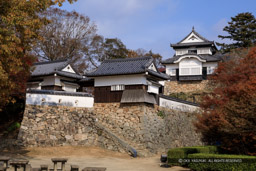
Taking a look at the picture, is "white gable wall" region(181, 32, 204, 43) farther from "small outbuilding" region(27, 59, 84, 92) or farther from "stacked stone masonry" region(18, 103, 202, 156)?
"small outbuilding" region(27, 59, 84, 92)

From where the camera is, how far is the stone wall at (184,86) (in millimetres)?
39375

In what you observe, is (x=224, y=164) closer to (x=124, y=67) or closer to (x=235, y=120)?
(x=235, y=120)

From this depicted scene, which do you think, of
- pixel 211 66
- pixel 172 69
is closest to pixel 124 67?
pixel 172 69

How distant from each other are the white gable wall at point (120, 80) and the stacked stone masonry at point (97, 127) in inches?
67.7

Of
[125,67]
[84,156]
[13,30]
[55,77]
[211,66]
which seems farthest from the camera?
[211,66]

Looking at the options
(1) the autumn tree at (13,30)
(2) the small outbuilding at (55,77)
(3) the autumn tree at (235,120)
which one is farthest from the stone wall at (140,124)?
(1) the autumn tree at (13,30)

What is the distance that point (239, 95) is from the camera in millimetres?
16219

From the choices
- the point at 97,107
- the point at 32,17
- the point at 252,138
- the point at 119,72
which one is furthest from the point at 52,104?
the point at 252,138

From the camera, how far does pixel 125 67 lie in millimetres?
23141

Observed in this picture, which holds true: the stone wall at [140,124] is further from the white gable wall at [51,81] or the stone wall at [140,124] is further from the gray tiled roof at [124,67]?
the white gable wall at [51,81]

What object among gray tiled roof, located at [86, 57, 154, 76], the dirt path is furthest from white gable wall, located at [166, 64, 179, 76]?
the dirt path

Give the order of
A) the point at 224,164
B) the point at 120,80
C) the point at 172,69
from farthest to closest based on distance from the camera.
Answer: the point at 172,69 → the point at 120,80 → the point at 224,164

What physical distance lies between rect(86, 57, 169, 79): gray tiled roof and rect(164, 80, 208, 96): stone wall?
1732cm

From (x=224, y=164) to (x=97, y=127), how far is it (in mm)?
11062
